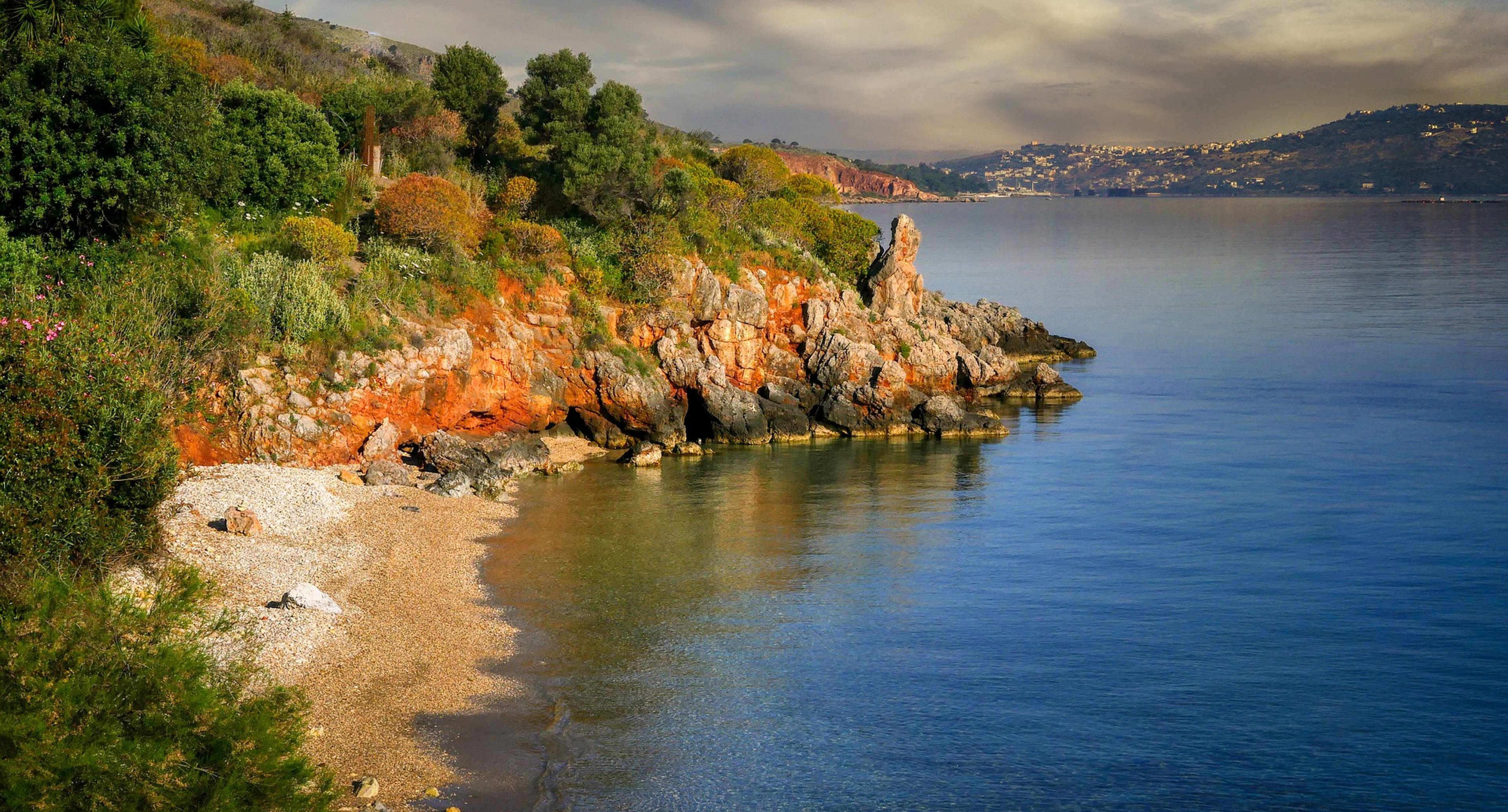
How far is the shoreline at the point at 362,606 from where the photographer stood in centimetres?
1456

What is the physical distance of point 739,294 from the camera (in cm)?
4066

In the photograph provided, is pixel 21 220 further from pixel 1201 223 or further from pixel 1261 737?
pixel 1201 223

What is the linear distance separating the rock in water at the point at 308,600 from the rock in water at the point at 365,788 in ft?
18.3

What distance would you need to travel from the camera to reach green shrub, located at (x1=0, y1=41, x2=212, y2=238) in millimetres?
25828

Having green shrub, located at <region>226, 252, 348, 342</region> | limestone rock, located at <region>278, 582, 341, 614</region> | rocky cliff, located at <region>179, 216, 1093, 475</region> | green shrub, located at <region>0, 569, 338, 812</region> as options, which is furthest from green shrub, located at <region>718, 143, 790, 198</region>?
green shrub, located at <region>0, 569, 338, 812</region>

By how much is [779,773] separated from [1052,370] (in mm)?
36770

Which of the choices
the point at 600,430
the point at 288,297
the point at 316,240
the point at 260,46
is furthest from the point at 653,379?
the point at 260,46

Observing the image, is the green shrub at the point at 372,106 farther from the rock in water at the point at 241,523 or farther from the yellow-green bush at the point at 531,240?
the rock in water at the point at 241,523

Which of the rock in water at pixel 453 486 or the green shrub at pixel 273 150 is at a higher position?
the green shrub at pixel 273 150

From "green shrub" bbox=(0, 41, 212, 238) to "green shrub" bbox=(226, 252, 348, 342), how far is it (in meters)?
2.70

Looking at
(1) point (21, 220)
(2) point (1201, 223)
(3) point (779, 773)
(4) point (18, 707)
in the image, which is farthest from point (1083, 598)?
(2) point (1201, 223)

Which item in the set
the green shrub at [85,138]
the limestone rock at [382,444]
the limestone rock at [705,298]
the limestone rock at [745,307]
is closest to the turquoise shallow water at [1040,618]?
the limestone rock at [382,444]

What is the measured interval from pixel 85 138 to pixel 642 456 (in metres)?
17.2

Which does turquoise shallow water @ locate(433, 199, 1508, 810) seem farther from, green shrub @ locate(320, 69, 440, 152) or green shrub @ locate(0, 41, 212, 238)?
green shrub @ locate(320, 69, 440, 152)
